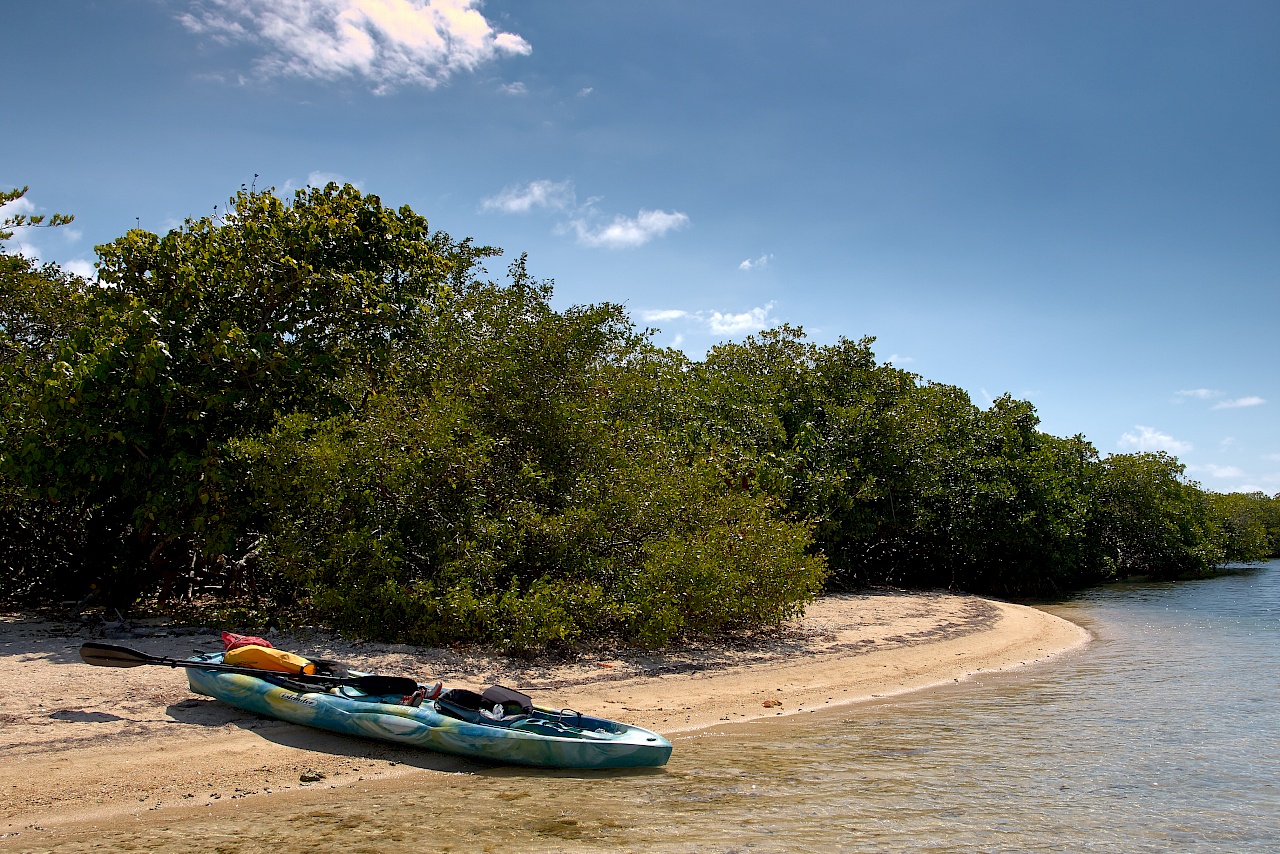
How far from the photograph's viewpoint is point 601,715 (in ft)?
25.9

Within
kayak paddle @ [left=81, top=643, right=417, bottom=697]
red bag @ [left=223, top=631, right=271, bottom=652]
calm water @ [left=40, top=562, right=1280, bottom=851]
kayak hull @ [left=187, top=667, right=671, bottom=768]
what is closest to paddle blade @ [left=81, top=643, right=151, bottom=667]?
kayak paddle @ [left=81, top=643, right=417, bottom=697]

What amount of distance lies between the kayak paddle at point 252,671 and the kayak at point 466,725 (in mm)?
80

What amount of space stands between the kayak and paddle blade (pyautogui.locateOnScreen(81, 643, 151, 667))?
0.99m

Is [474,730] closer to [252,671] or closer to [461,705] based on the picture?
[461,705]

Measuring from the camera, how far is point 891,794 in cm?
593

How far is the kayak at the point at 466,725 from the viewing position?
20.4 ft

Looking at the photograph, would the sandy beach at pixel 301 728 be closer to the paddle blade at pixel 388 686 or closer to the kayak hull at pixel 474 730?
the kayak hull at pixel 474 730

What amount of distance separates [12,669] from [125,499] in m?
3.68

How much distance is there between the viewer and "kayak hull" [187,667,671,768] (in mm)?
6203

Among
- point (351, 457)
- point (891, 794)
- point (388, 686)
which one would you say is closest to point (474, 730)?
point (388, 686)

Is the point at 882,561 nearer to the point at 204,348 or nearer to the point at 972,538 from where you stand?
the point at 972,538

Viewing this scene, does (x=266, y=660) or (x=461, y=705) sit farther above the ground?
(x=266, y=660)

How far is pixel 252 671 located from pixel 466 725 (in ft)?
7.35

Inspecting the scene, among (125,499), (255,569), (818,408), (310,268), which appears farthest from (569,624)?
(818,408)
